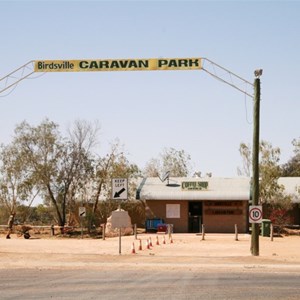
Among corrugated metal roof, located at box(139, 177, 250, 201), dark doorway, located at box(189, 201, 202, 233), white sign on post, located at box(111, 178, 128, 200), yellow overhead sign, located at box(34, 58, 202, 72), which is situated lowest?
dark doorway, located at box(189, 201, 202, 233)

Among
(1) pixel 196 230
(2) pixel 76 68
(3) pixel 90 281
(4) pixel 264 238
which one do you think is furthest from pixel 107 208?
(3) pixel 90 281

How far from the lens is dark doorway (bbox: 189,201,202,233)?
165 feet

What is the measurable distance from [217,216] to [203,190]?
226 centimetres

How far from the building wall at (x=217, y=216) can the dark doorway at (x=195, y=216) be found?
1.37 feet

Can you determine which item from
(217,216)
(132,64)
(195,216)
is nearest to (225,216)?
(217,216)

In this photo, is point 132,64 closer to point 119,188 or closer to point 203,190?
point 119,188

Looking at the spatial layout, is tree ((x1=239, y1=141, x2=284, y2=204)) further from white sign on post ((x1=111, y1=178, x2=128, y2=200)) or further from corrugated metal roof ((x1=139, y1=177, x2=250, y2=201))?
white sign on post ((x1=111, y1=178, x2=128, y2=200))

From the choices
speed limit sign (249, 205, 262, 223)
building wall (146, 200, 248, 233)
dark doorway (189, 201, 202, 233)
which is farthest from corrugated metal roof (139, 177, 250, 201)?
speed limit sign (249, 205, 262, 223)

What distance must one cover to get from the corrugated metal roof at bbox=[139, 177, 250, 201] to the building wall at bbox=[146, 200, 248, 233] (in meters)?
0.81

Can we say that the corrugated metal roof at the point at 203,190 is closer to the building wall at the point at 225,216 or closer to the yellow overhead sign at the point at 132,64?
the building wall at the point at 225,216

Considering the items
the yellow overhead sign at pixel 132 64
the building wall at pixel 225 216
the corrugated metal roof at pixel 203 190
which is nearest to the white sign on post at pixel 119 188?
the yellow overhead sign at pixel 132 64

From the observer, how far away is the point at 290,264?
2277 centimetres

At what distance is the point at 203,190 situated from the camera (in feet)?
164

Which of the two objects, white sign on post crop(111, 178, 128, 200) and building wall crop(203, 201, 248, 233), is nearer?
white sign on post crop(111, 178, 128, 200)
